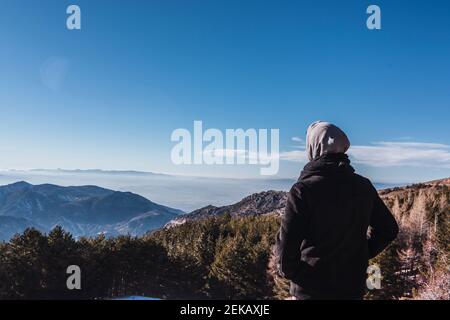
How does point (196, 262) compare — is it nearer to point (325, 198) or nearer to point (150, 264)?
point (150, 264)

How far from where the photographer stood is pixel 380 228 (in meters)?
4.56

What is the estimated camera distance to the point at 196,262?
221ft

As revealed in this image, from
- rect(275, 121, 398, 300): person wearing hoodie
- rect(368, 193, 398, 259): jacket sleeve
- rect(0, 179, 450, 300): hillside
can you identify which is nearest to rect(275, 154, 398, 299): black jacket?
rect(275, 121, 398, 300): person wearing hoodie

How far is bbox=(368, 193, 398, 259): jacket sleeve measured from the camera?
14.9 feet

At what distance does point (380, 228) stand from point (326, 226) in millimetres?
1035

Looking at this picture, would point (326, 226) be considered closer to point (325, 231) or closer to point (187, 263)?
point (325, 231)

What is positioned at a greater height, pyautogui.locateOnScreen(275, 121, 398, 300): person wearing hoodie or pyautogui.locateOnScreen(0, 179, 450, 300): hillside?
pyautogui.locateOnScreen(275, 121, 398, 300): person wearing hoodie

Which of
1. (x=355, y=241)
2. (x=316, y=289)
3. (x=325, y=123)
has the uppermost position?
(x=325, y=123)

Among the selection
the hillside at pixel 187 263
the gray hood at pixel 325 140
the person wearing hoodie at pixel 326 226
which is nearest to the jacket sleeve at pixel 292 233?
the person wearing hoodie at pixel 326 226

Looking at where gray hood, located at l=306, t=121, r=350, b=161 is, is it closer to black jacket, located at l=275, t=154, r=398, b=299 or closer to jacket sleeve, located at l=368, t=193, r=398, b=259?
black jacket, located at l=275, t=154, r=398, b=299

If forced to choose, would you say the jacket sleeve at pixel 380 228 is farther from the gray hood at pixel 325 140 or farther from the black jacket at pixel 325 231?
the gray hood at pixel 325 140

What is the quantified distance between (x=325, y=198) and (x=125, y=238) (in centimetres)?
6339

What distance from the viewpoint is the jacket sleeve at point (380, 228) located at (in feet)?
14.9
